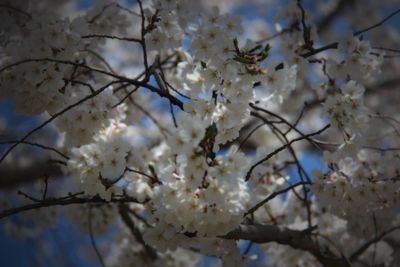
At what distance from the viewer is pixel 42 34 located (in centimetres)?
207

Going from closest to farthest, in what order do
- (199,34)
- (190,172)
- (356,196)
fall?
1. (190,172)
2. (356,196)
3. (199,34)

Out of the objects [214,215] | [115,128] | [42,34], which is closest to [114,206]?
[115,128]

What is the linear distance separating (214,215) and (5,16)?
159cm

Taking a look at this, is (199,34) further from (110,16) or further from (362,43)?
(362,43)

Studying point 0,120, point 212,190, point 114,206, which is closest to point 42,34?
point 212,190

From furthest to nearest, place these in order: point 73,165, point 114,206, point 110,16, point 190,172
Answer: point 114,206 < point 110,16 < point 73,165 < point 190,172

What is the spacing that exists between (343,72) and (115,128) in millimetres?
1215

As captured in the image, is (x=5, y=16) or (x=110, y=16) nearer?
(x=5, y=16)

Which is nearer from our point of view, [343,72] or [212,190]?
[212,190]

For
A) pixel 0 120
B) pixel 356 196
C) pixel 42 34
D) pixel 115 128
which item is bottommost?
pixel 356 196

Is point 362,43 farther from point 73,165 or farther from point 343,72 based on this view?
point 73,165

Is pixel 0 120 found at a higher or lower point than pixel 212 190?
higher

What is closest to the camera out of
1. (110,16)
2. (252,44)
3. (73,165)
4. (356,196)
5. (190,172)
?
(190,172)

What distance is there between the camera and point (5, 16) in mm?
2371
